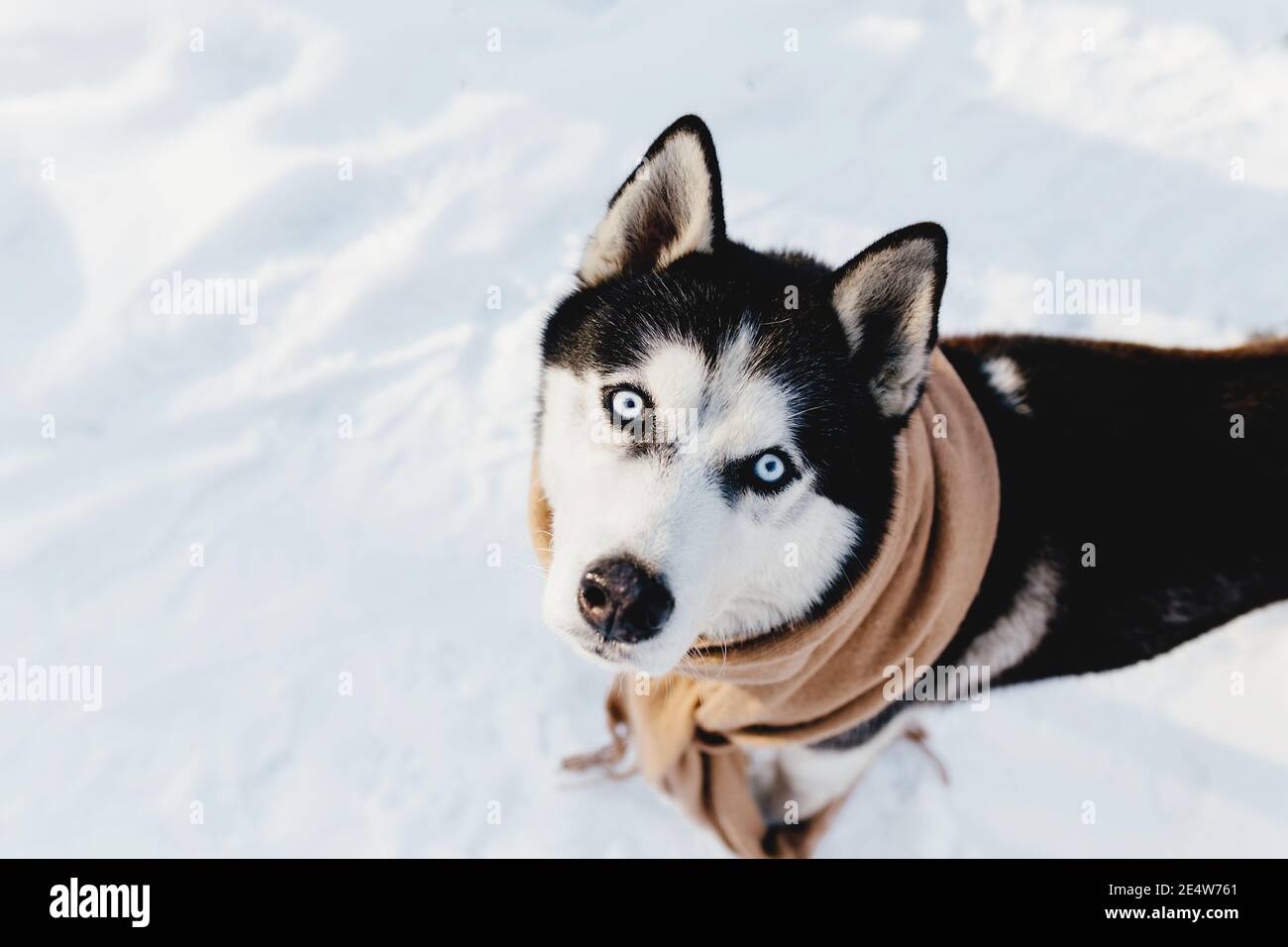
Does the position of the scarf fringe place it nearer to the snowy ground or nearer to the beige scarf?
the snowy ground

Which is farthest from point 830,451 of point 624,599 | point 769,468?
point 624,599

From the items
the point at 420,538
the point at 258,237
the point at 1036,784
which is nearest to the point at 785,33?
the point at 258,237

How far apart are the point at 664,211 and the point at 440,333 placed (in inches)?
72.2

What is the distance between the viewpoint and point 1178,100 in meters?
3.64

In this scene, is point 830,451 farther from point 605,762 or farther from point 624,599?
point 605,762

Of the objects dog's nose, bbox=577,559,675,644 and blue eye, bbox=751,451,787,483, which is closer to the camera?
dog's nose, bbox=577,559,675,644

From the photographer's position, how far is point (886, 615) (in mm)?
1955

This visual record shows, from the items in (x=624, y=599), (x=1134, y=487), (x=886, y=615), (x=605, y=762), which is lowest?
(x=605, y=762)

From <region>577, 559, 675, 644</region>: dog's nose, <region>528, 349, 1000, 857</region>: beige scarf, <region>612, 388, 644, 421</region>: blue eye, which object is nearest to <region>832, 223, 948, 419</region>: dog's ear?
<region>528, 349, 1000, 857</region>: beige scarf

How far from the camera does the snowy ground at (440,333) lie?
2711mm

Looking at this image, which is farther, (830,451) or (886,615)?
(886,615)

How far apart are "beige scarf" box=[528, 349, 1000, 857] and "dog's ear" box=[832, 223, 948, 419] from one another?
194 mm

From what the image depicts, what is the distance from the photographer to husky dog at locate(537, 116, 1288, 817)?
1521mm

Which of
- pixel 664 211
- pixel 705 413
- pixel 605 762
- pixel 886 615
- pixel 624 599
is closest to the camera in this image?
pixel 624 599
